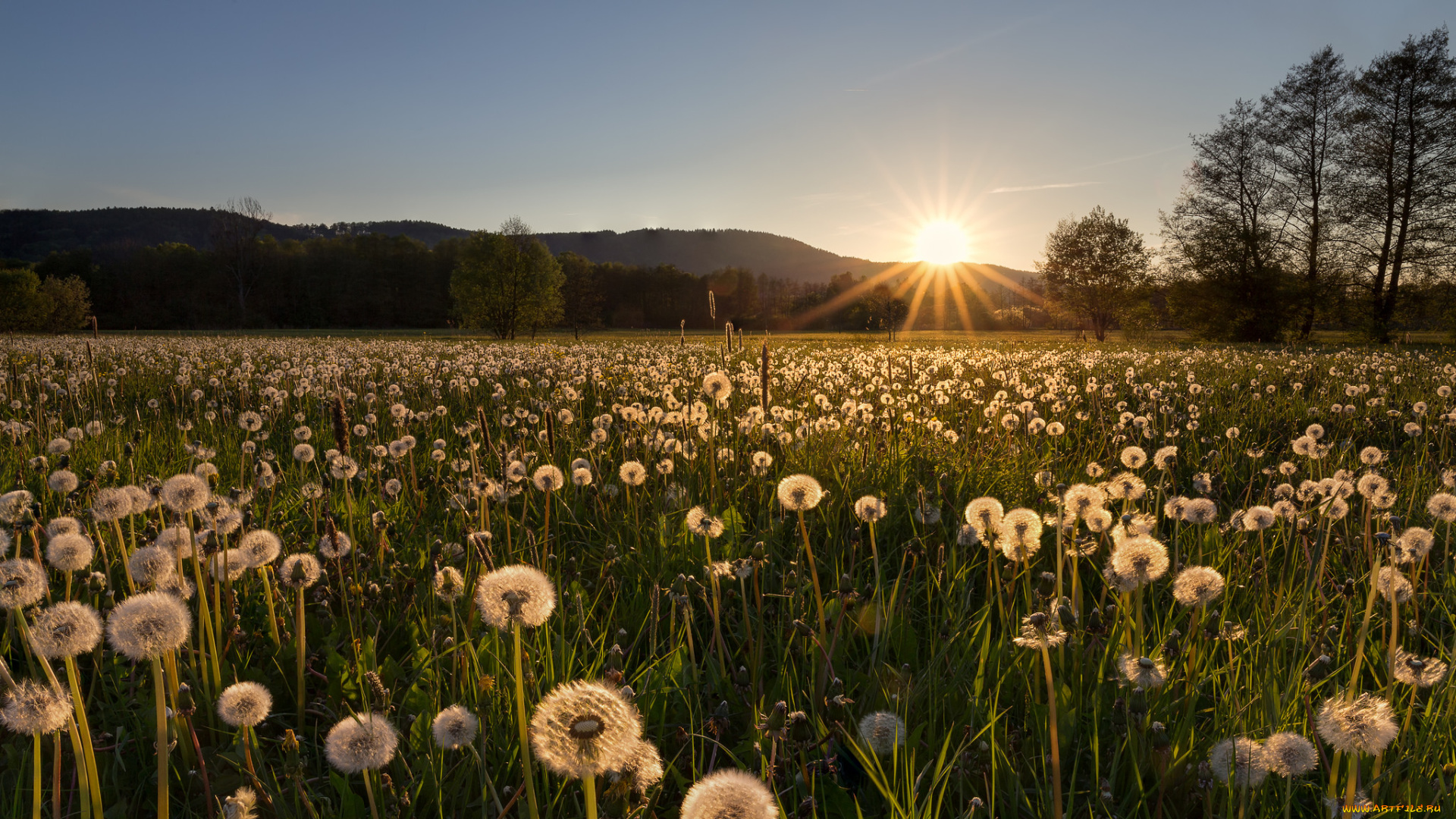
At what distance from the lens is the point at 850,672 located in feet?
6.64

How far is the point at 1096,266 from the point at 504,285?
4984cm

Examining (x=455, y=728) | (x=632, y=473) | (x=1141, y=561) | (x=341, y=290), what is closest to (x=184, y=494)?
(x=455, y=728)

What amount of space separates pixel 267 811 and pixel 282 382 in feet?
27.3

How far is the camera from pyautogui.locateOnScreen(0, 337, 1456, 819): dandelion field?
4.40 feet

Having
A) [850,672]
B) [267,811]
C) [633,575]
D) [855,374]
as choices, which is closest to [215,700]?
[267,811]

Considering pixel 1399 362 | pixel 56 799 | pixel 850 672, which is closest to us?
pixel 56 799

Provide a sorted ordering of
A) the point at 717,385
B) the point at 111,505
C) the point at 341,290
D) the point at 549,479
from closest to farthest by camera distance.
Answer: the point at 111,505
the point at 549,479
the point at 717,385
the point at 341,290

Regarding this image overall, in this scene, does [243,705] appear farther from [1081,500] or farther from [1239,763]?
[1081,500]

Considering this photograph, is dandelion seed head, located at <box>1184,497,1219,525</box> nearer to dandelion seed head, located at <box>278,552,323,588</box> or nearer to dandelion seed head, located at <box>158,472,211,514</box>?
dandelion seed head, located at <box>278,552,323,588</box>

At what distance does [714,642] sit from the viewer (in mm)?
2236

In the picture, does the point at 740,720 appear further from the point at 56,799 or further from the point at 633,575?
the point at 56,799

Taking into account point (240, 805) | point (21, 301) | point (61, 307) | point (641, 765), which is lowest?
point (240, 805)

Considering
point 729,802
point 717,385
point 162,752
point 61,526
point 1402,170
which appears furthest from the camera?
point 1402,170

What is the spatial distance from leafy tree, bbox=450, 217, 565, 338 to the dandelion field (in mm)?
53710
